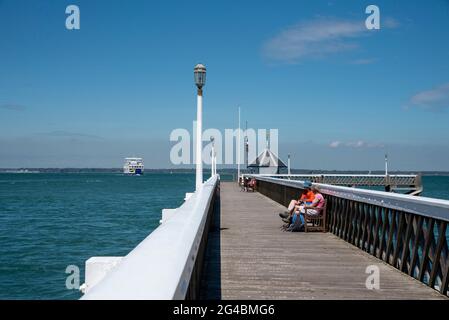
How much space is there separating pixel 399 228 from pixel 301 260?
162 centimetres

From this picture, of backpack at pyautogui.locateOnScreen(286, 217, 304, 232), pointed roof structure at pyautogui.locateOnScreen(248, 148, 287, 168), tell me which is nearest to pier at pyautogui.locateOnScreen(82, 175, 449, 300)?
backpack at pyautogui.locateOnScreen(286, 217, 304, 232)

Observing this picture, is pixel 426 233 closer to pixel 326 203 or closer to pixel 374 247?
pixel 374 247

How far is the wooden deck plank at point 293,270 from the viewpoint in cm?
604

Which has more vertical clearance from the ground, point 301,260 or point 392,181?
point 301,260

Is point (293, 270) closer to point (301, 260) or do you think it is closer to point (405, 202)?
point (301, 260)

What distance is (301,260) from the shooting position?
8.27 meters

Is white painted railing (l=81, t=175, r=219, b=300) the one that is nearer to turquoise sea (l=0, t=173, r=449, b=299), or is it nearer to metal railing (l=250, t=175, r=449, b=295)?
metal railing (l=250, t=175, r=449, b=295)

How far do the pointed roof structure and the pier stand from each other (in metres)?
56.6

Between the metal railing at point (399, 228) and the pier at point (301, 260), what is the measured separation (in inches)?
0.5

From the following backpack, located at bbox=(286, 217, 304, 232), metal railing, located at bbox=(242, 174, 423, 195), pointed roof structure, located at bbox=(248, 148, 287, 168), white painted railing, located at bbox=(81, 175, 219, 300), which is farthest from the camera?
pointed roof structure, located at bbox=(248, 148, 287, 168)

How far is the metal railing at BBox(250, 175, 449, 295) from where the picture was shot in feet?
20.0

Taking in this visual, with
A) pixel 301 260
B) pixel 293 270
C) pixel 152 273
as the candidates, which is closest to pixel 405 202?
pixel 293 270
